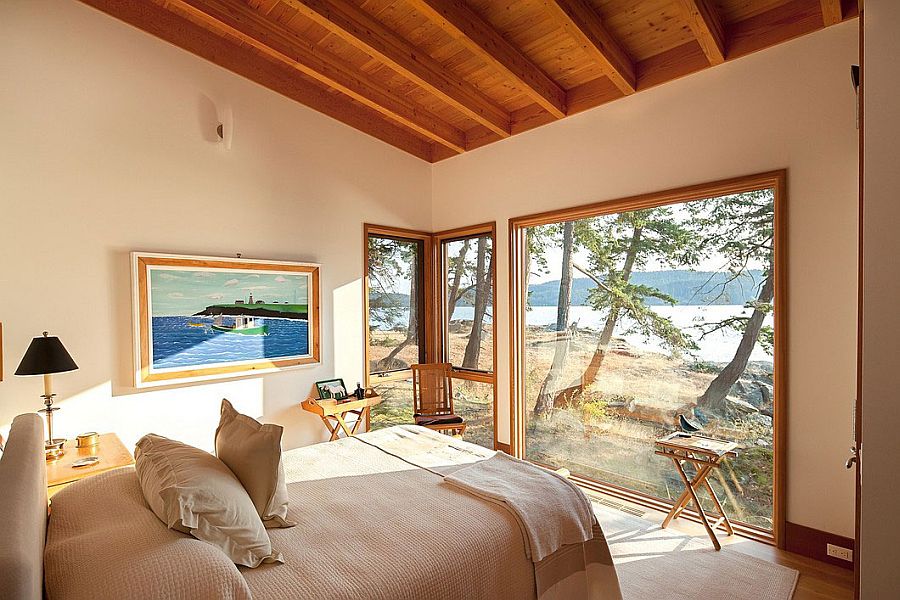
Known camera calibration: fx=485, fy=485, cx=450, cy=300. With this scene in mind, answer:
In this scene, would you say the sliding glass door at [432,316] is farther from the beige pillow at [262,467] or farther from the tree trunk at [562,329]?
the beige pillow at [262,467]

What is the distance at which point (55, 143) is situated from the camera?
9.64ft

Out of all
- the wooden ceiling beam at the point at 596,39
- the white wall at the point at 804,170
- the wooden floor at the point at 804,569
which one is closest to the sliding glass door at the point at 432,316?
the wooden ceiling beam at the point at 596,39

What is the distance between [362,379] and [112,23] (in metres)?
3.16

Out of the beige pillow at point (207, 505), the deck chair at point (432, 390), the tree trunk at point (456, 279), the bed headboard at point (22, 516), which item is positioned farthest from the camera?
the tree trunk at point (456, 279)

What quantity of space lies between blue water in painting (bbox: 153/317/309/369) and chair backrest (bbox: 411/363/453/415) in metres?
1.11

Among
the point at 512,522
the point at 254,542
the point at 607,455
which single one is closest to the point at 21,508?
the point at 254,542

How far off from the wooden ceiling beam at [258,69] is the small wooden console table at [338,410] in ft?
7.98

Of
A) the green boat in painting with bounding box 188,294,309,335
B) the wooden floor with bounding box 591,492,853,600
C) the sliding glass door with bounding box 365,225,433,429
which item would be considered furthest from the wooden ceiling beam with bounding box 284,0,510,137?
the wooden floor with bounding box 591,492,853,600

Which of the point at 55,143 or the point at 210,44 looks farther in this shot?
the point at 210,44

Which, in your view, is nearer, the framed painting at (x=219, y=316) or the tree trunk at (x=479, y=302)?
the framed painting at (x=219, y=316)

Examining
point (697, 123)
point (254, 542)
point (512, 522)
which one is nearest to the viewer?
point (254, 542)

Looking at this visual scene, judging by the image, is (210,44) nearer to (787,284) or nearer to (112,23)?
(112,23)

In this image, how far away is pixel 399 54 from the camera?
3.23m

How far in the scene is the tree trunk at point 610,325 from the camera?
3578 millimetres
